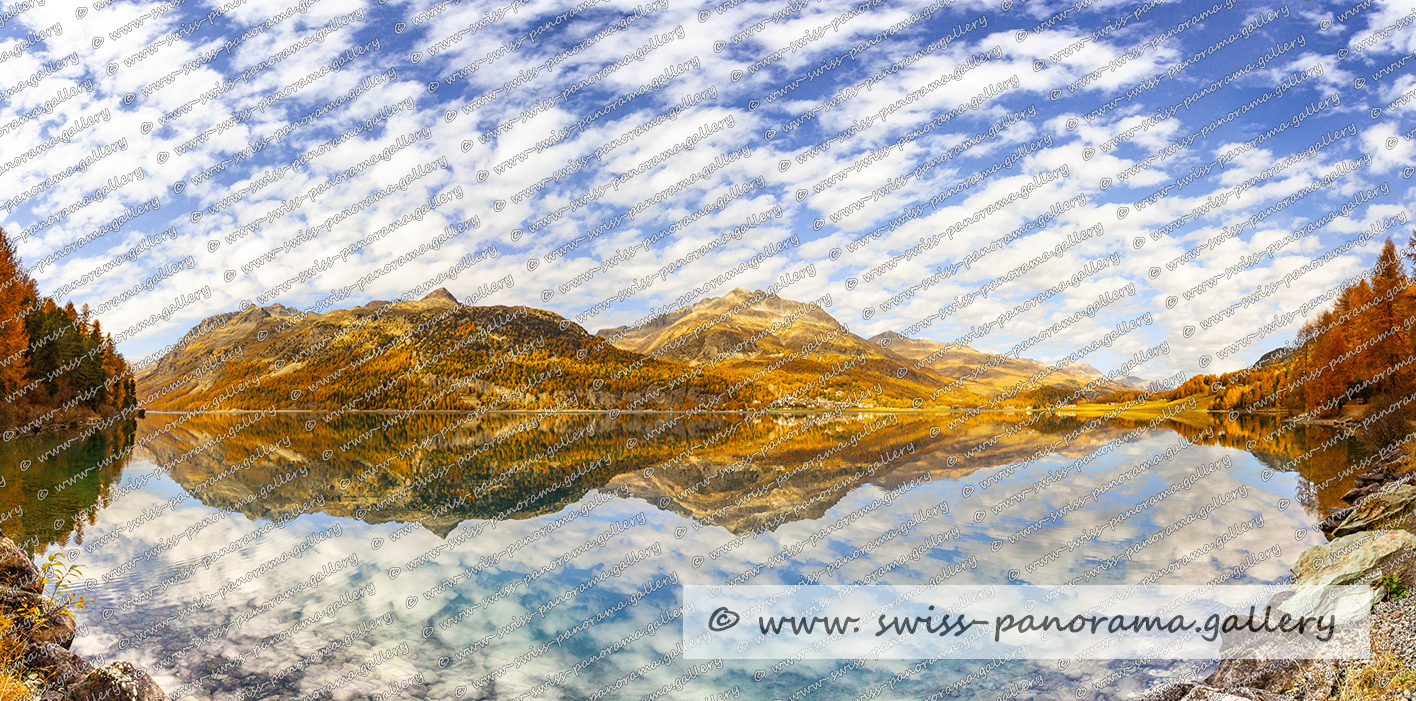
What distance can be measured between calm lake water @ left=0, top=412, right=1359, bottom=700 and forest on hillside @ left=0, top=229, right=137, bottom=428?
1168 inches

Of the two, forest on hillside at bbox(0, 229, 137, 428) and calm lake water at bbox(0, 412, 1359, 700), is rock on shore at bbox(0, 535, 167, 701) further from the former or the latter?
forest on hillside at bbox(0, 229, 137, 428)

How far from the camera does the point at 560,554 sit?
17.6 metres

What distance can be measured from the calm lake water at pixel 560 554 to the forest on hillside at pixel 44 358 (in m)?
29.7

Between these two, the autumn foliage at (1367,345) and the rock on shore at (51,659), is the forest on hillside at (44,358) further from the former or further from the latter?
the autumn foliage at (1367,345)

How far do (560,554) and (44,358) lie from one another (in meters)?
86.6

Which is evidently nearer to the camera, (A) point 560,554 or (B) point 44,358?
(A) point 560,554

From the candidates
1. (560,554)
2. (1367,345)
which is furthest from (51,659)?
(1367,345)

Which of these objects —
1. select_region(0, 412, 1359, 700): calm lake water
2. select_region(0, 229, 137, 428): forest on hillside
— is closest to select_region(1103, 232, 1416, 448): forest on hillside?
select_region(0, 412, 1359, 700): calm lake water

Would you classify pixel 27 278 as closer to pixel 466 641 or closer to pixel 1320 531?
pixel 466 641

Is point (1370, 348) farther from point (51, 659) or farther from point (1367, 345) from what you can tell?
point (51, 659)

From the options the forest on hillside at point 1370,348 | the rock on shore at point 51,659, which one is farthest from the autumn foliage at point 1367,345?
the rock on shore at point 51,659

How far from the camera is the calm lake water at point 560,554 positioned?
10.7 meters

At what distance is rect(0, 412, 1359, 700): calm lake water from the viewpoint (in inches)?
420

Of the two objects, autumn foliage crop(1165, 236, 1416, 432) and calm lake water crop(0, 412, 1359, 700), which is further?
autumn foliage crop(1165, 236, 1416, 432)
